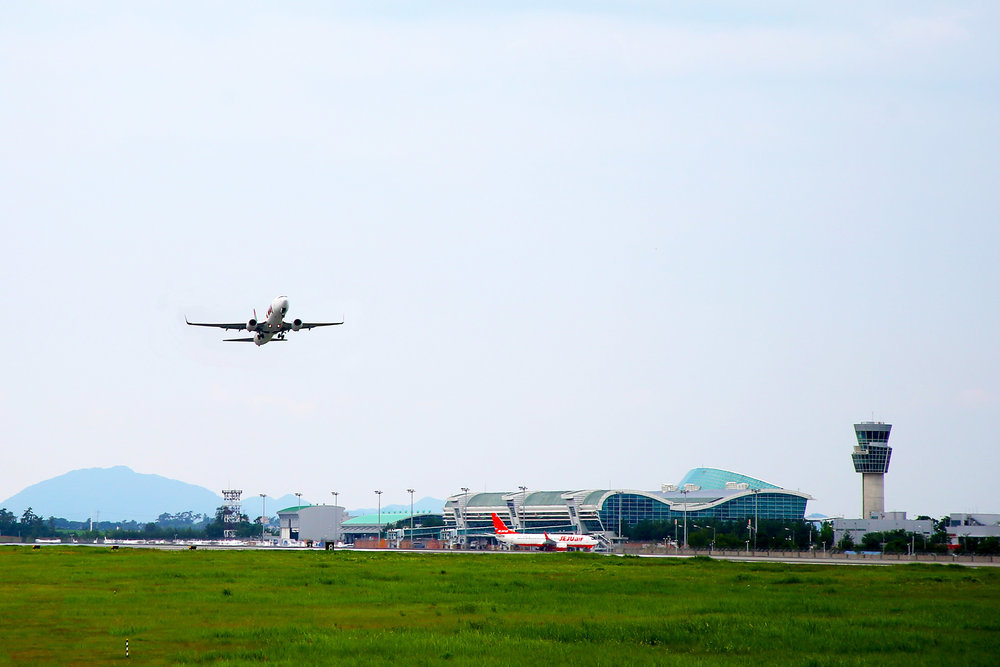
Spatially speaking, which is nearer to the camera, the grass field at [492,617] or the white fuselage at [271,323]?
the grass field at [492,617]

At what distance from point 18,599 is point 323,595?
16577 mm

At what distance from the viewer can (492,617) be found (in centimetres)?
5297

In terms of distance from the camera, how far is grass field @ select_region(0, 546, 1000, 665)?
40750 millimetres

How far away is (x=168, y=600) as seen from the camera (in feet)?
197

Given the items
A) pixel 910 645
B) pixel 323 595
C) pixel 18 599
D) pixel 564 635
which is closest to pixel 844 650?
pixel 910 645

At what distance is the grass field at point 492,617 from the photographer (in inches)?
1604

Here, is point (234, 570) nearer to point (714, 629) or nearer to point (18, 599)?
point (18, 599)

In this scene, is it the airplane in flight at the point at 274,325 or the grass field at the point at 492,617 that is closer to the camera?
the grass field at the point at 492,617

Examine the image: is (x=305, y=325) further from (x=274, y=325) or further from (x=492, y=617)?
(x=492, y=617)

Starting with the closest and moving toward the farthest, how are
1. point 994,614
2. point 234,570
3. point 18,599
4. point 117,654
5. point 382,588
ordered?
point 117,654, point 994,614, point 18,599, point 382,588, point 234,570

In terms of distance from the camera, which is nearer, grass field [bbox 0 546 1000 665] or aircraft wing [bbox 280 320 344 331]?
grass field [bbox 0 546 1000 665]

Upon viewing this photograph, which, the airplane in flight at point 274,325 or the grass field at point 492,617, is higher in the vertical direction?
the airplane in flight at point 274,325

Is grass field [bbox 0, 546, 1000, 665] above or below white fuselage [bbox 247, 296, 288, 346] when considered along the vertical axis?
below

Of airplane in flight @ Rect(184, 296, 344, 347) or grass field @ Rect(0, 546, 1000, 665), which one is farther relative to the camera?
airplane in flight @ Rect(184, 296, 344, 347)
